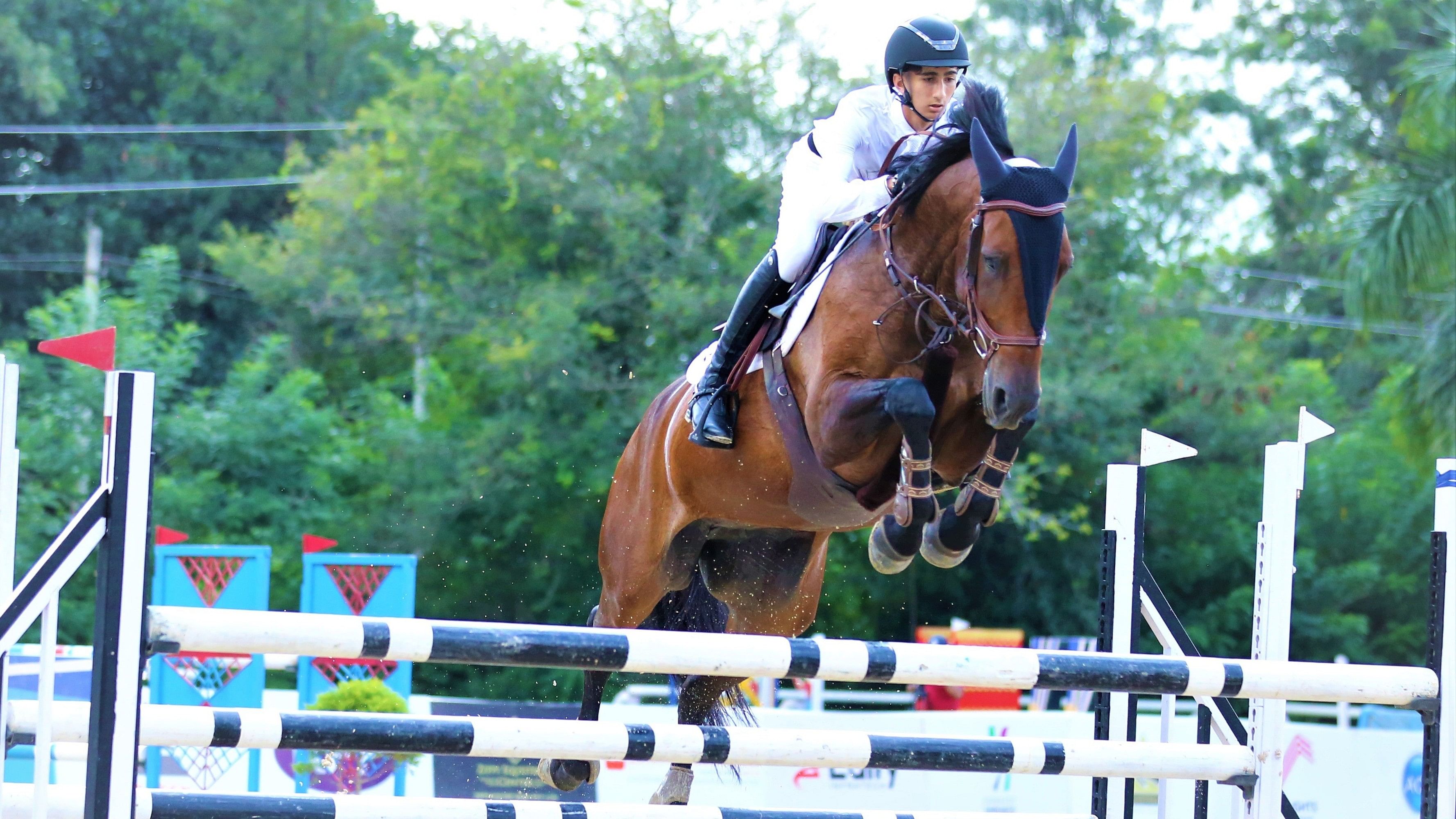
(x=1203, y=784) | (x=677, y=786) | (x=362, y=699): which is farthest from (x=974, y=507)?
(x=362, y=699)

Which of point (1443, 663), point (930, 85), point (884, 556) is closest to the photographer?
point (1443, 663)

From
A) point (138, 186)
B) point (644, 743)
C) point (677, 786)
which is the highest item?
point (138, 186)

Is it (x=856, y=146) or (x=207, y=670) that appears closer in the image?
(x=856, y=146)

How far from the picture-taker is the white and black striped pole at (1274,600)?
3.09m

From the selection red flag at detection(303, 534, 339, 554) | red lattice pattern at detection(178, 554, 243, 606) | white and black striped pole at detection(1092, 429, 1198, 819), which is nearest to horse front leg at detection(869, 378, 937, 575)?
white and black striped pole at detection(1092, 429, 1198, 819)

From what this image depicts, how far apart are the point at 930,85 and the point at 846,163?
0.99 ft

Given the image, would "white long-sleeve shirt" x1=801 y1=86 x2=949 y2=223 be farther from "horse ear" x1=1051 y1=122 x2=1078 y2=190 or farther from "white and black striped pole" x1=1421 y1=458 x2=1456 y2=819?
"white and black striped pole" x1=1421 y1=458 x2=1456 y2=819

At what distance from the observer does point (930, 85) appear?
3.78 metres

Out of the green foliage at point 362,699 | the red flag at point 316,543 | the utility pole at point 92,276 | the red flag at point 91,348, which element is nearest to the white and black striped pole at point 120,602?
the red flag at point 91,348

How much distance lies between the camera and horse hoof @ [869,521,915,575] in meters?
3.56

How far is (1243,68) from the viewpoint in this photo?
22766 millimetres

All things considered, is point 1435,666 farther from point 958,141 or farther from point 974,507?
point 958,141

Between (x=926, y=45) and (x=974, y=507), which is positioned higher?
(x=926, y=45)

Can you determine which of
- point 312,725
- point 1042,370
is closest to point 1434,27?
point 1042,370
